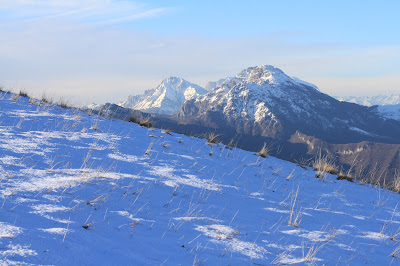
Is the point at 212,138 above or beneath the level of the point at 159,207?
above

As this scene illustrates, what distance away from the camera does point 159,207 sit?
19.7 feet

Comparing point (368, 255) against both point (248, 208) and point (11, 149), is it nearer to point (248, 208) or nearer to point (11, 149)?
point (248, 208)

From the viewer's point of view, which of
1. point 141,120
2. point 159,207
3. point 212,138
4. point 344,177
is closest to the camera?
point 159,207

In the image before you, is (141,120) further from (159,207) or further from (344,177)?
(344,177)

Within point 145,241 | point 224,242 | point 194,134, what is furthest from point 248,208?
point 194,134

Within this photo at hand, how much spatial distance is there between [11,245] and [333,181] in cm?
1029

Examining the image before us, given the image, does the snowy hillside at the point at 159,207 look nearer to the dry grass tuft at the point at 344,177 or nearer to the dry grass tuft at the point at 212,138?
the dry grass tuft at the point at 344,177

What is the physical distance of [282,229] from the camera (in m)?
6.03

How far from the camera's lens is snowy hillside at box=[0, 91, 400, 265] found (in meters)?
4.30

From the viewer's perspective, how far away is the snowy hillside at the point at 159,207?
430 cm

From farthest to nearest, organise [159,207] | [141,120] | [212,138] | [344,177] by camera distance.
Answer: [141,120], [212,138], [344,177], [159,207]

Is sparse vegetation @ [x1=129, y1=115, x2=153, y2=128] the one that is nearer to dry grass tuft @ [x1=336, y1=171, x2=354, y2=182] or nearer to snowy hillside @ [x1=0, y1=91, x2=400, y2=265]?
snowy hillside @ [x1=0, y1=91, x2=400, y2=265]

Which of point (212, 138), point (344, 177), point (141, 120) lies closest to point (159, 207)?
point (212, 138)

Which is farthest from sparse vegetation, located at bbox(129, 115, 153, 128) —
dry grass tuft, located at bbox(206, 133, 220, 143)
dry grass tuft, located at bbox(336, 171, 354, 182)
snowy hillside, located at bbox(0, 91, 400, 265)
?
dry grass tuft, located at bbox(336, 171, 354, 182)
